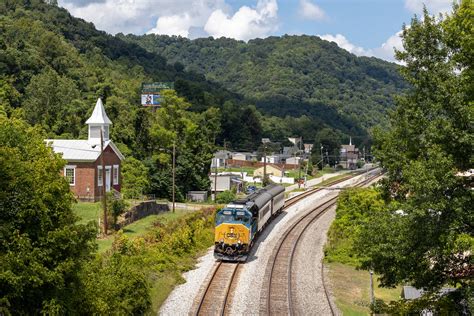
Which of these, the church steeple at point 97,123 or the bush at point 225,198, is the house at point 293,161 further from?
the church steeple at point 97,123

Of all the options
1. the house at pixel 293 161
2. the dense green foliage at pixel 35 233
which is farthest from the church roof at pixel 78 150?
the house at pixel 293 161

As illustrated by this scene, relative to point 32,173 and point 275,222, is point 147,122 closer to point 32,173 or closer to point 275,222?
point 275,222

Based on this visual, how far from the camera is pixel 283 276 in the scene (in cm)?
2653

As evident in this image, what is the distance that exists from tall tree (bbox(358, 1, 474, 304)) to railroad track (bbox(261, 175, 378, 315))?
6.77 metres

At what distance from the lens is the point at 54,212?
44.6ft

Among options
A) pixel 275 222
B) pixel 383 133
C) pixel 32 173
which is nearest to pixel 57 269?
pixel 32 173

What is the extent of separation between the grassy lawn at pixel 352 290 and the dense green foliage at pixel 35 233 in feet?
39.9

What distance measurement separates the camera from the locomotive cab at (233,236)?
29125mm

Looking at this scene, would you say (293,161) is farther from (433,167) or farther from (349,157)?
(433,167)

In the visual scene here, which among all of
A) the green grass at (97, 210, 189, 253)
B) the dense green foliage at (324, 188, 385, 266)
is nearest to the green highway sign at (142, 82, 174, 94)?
the green grass at (97, 210, 189, 253)

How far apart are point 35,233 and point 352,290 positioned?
1648 centimetres

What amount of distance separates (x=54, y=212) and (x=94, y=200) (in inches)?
1273

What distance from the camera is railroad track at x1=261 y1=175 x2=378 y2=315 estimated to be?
853 inches

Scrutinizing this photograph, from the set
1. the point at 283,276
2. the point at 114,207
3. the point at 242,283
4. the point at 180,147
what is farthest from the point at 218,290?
the point at 180,147
